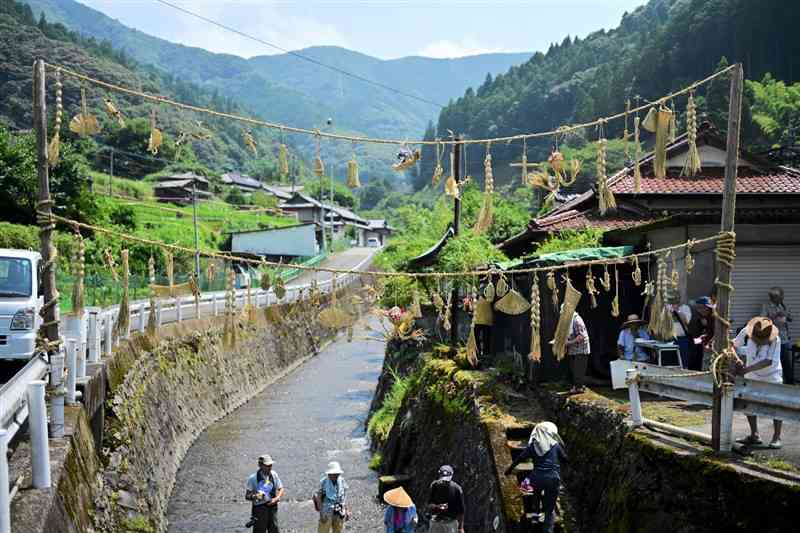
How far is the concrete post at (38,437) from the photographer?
7285 mm

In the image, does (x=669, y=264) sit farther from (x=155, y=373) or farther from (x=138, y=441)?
(x=155, y=373)

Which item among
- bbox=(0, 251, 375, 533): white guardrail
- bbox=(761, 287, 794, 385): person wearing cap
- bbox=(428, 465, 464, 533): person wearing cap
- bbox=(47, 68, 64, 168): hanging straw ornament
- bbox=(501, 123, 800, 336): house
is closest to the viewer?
bbox=(0, 251, 375, 533): white guardrail

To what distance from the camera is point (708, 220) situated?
1479 cm

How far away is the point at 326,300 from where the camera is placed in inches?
2015

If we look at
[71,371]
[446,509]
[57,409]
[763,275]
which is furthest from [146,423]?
[763,275]

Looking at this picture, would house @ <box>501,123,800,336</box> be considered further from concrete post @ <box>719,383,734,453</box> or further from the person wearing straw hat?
the person wearing straw hat

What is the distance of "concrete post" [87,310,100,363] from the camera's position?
1297cm

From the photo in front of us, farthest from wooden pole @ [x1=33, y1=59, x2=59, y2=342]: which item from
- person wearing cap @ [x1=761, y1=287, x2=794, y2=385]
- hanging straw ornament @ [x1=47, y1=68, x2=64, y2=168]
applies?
person wearing cap @ [x1=761, y1=287, x2=794, y2=385]

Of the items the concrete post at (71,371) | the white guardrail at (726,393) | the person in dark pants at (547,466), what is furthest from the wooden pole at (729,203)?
the concrete post at (71,371)

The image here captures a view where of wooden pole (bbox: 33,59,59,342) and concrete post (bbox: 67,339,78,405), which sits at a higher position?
wooden pole (bbox: 33,59,59,342)

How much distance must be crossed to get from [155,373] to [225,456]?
10.5 ft

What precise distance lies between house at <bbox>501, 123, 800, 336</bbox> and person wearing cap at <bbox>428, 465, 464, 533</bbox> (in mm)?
5485

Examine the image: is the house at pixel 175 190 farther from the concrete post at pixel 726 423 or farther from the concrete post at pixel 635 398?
the concrete post at pixel 726 423

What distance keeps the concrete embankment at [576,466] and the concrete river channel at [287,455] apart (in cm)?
179
